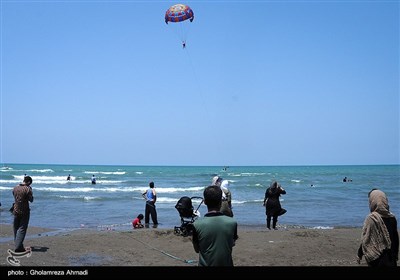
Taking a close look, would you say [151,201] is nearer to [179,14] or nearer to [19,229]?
[19,229]

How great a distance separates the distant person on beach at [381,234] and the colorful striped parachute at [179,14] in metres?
14.9

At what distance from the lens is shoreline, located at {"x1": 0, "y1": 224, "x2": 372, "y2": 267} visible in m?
8.33

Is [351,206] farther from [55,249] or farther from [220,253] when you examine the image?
[220,253]

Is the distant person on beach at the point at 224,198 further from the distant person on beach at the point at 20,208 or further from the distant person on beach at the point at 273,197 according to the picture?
the distant person on beach at the point at 20,208

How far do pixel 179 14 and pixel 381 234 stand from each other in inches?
603

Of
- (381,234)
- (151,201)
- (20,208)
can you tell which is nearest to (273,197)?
(151,201)

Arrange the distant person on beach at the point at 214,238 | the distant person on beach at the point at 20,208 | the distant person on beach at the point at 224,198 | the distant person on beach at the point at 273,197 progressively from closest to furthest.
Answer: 1. the distant person on beach at the point at 214,238
2. the distant person on beach at the point at 20,208
3. the distant person on beach at the point at 224,198
4. the distant person on beach at the point at 273,197

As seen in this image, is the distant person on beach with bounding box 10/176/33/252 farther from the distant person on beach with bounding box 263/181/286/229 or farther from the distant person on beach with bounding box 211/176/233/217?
the distant person on beach with bounding box 263/181/286/229

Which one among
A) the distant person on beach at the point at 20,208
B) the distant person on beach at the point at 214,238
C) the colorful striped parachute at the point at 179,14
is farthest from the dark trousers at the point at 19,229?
the colorful striped parachute at the point at 179,14

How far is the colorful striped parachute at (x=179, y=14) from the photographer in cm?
1773

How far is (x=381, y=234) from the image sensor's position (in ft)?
14.8

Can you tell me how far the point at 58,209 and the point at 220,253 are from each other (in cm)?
1925

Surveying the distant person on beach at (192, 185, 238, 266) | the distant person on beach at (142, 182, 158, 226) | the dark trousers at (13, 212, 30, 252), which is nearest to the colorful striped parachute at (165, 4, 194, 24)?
the distant person on beach at (142, 182, 158, 226)
